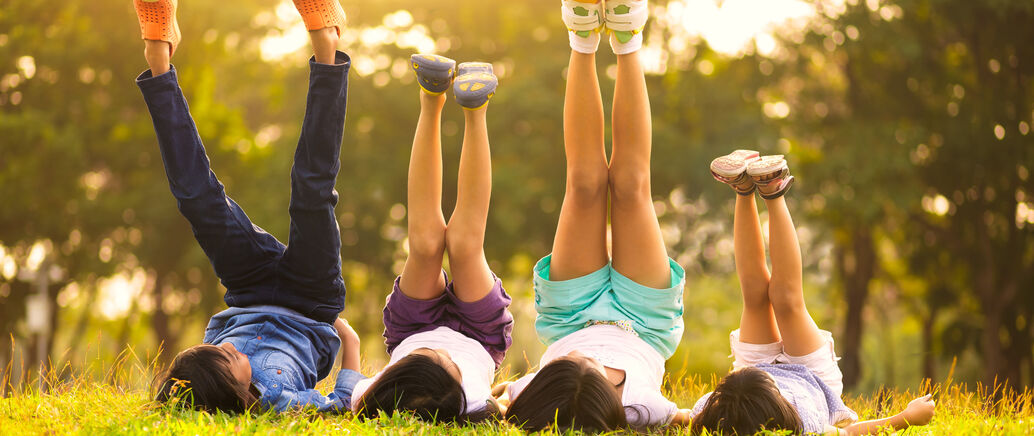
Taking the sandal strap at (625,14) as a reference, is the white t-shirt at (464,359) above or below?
below

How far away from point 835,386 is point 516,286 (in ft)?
40.0

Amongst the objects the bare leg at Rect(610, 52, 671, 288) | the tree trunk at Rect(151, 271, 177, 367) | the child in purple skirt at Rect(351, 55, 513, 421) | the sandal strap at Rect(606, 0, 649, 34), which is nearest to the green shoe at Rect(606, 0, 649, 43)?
the sandal strap at Rect(606, 0, 649, 34)

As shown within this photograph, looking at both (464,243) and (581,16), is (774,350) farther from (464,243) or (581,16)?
(581,16)

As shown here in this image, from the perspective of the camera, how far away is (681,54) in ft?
45.5

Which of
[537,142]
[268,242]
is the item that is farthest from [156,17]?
[537,142]

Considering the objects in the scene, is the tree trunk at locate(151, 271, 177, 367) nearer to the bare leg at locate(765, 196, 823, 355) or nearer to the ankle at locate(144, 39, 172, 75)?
the ankle at locate(144, 39, 172, 75)

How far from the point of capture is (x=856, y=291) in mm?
15094

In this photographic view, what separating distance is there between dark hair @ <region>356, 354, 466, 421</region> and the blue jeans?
2.64 ft

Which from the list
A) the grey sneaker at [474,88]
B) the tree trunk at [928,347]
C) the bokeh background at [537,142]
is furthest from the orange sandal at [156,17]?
the tree trunk at [928,347]

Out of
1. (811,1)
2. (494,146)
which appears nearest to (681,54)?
(811,1)

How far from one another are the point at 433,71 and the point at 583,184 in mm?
844

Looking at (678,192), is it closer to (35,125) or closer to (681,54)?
(681,54)

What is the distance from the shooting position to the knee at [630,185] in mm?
3820

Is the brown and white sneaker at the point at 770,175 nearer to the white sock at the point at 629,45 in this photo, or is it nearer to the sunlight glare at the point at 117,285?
the white sock at the point at 629,45
